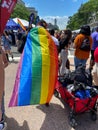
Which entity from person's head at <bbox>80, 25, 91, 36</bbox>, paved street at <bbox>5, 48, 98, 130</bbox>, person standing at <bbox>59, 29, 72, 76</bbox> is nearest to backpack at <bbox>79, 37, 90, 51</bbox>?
person's head at <bbox>80, 25, 91, 36</bbox>

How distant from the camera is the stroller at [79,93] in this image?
4.25 meters

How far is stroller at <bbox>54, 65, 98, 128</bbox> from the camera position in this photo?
13.9ft

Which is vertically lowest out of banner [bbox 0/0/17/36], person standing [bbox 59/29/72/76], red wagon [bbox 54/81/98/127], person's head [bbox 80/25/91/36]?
red wagon [bbox 54/81/98/127]

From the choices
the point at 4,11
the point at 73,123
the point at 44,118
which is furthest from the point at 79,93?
the point at 4,11

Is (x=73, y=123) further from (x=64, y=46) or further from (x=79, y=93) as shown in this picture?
(x=64, y=46)

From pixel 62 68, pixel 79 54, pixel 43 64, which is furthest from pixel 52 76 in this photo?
pixel 62 68

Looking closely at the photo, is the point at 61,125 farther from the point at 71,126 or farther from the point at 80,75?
the point at 80,75

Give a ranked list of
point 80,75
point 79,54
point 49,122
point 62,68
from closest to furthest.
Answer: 1. point 49,122
2. point 80,75
3. point 79,54
4. point 62,68

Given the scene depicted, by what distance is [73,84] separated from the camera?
4.75m

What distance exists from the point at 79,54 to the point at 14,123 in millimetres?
3001

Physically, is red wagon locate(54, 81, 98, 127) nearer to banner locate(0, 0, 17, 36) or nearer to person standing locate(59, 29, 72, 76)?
banner locate(0, 0, 17, 36)

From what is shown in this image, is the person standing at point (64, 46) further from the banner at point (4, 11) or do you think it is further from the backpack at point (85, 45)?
the banner at point (4, 11)

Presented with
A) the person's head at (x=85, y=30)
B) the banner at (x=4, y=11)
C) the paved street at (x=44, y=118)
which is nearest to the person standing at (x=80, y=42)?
the person's head at (x=85, y=30)

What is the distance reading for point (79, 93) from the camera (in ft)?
14.4
